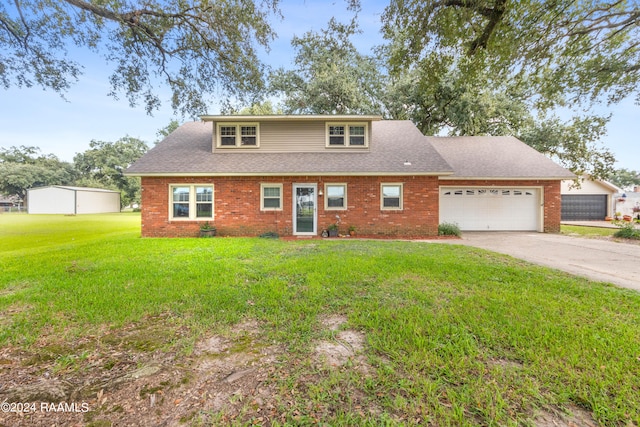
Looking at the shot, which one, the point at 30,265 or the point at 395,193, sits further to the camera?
the point at 395,193

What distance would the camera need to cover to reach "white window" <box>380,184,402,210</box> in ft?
34.8

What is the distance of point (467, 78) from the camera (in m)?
7.37

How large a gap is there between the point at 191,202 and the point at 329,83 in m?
11.9

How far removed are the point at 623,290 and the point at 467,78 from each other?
5877mm

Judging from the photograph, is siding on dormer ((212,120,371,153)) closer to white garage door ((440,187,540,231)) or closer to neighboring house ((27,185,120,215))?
white garage door ((440,187,540,231))

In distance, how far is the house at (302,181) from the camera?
10.5 metres

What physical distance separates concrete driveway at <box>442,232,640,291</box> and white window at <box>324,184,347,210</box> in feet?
15.1

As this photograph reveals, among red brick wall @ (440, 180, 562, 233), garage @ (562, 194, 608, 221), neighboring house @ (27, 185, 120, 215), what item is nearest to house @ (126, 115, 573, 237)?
red brick wall @ (440, 180, 562, 233)

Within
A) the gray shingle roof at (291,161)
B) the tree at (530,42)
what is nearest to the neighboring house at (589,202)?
the tree at (530,42)

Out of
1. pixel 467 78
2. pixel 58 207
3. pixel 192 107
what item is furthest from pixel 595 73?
pixel 58 207

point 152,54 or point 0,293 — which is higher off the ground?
point 152,54

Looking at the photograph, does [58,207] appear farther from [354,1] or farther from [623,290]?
[623,290]

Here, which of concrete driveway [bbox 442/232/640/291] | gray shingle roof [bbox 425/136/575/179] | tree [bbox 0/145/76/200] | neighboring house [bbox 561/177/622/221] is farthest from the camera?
tree [bbox 0/145/76/200]

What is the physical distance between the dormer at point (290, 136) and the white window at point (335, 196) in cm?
196
